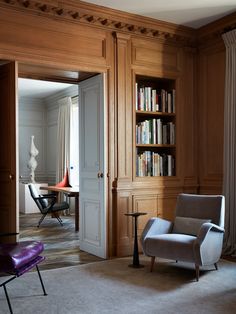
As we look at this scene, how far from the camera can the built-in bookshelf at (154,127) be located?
5352 millimetres

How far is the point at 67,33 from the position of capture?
15.4 feet

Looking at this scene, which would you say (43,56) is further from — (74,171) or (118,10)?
(74,171)

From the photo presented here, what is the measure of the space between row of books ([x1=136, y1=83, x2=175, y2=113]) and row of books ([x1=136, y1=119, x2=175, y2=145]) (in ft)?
0.61

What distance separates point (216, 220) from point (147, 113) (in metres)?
1.84

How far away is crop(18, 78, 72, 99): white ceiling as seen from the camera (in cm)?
878

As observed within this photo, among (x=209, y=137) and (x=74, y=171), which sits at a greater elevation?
(x=209, y=137)

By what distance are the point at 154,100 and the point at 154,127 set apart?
0.38 metres

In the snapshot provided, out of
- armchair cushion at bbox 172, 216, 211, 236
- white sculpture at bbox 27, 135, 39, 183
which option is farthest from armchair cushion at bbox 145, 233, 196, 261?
white sculpture at bbox 27, 135, 39, 183

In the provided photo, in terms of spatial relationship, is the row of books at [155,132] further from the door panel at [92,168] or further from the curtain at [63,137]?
the curtain at [63,137]

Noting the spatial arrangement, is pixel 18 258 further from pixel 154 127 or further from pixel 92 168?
pixel 154 127

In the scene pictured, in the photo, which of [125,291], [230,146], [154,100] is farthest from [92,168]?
[125,291]

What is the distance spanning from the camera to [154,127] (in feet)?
18.0

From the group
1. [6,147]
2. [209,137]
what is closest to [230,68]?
[209,137]

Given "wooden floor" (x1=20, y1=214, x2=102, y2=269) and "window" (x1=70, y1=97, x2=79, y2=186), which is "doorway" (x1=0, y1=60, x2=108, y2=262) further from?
"window" (x1=70, y1=97, x2=79, y2=186)
